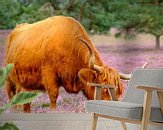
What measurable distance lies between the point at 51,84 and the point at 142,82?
156 centimetres

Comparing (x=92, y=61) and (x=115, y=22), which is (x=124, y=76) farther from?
(x=115, y=22)

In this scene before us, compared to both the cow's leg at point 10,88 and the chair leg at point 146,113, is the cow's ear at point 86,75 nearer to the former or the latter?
the cow's leg at point 10,88

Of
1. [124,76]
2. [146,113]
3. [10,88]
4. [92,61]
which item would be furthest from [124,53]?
[146,113]

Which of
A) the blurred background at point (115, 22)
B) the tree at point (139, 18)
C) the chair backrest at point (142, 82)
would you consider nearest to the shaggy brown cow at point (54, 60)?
the blurred background at point (115, 22)

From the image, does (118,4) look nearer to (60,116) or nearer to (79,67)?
(79,67)

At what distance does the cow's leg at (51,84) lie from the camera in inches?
185

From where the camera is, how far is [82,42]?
488 centimetres

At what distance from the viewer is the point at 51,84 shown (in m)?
4.75

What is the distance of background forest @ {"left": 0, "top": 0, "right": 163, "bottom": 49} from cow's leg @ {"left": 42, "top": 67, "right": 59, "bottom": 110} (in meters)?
0.74

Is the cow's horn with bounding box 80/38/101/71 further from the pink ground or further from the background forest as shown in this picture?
the background forest

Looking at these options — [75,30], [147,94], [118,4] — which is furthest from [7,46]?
[147,94]

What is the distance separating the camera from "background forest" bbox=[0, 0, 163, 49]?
4961 millimetres

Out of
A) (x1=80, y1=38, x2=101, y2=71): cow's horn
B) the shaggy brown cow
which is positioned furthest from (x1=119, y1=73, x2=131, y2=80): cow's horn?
(x1=80, y1=38, x2=101, y2=71): cow's horn

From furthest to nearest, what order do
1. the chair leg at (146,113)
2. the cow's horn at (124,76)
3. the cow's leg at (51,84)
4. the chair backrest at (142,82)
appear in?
the cow's horn at (124,76) < the cow's leg at (51,84) < the chair backrest at (142,82) < the chair leg at (146,113)
